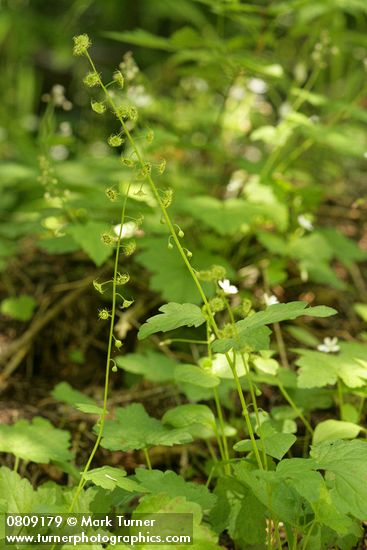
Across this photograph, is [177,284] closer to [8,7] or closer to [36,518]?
[36,518]

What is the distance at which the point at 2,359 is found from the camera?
7.58 feet

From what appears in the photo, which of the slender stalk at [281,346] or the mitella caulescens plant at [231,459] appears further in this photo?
the slender stalk at [281,346]

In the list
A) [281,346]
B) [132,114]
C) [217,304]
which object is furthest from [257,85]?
[217,304]

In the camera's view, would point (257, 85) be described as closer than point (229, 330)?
No

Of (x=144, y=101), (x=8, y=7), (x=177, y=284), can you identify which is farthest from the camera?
(x=8, y=7)

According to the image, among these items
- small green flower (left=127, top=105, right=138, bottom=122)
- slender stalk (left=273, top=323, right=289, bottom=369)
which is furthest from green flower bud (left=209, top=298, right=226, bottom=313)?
slender stalk (left=273, top=323, right=289, bottom=369)

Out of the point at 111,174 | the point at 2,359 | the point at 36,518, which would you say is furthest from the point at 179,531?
the point at 111,174

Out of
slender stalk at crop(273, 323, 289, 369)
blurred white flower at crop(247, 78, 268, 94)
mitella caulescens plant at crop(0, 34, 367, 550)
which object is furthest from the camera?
blurred white flower at crop(247, 78, 268, 94)

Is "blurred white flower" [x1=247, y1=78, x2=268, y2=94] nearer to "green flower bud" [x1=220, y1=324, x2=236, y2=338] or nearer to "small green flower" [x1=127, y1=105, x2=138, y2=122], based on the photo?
"small green flower" [x1=127, y1=105, x2=138, y2=122]

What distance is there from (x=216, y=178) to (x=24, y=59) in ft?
8.91

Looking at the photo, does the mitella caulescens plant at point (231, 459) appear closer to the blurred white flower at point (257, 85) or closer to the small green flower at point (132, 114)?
the small green flower at point (132, 114)

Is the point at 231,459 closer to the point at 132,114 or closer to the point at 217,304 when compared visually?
the point at 217,304

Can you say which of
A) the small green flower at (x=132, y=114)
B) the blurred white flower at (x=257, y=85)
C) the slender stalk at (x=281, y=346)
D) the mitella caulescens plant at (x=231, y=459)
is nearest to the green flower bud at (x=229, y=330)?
the mitella caulescens plant at (x=231, y=459)

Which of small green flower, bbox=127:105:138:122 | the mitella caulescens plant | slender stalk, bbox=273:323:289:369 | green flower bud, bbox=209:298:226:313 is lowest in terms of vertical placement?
→ slender stalk, bbox=273:323:289:369
